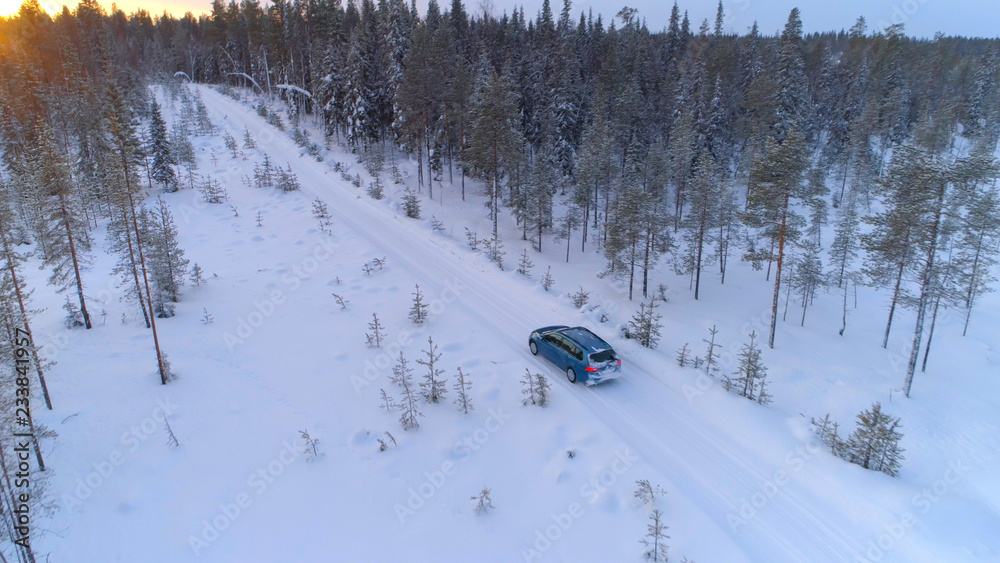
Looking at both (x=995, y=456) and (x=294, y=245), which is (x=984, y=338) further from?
(x=294, y=245)

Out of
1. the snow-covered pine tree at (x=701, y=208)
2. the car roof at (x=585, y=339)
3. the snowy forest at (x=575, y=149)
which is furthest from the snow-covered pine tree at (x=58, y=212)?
the snow-covered pine tree at (x=701, y=208)

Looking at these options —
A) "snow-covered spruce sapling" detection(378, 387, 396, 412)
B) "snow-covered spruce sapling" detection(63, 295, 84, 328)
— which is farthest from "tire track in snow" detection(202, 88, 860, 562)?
"snow-covered spruce sapling" detection(63, 295, 84, 328)

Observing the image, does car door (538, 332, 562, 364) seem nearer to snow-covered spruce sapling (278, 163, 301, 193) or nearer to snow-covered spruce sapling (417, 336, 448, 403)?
snow-covered spruce sapling (417, 336, 448, 403)

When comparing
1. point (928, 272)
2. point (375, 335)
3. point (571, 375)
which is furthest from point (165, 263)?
point (928, 272)

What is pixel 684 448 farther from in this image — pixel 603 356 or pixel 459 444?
pixel 459 444

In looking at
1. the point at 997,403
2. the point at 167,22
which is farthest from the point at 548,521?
the point at 167,22
